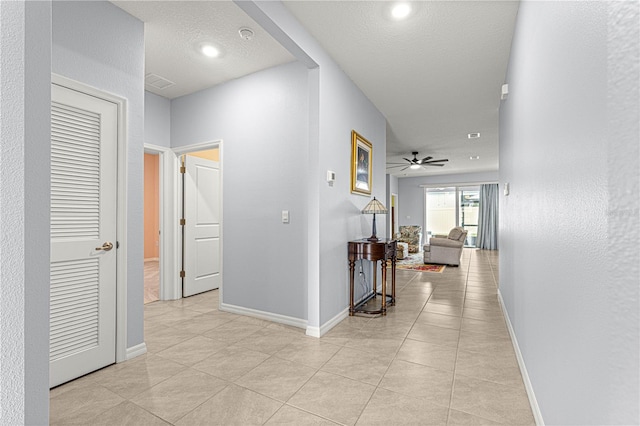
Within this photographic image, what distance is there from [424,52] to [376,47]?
1.54 ft

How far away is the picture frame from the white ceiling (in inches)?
25.4

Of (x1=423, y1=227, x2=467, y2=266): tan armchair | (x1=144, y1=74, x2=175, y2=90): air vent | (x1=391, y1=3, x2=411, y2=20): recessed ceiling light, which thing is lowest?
(x1=423, y1=227, x2=467, y2=266): tan armchair

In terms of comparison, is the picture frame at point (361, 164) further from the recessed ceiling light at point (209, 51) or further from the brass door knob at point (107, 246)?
the brass door knob at point (107, 246)

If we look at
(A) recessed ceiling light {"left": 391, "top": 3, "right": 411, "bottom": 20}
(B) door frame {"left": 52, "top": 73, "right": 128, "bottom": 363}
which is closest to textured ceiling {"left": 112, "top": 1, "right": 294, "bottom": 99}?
(B) door frame {"left": 52, "top": 73, "right": 128, "bottom": 363}

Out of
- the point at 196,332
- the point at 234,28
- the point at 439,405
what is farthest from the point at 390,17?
the point at 196,332

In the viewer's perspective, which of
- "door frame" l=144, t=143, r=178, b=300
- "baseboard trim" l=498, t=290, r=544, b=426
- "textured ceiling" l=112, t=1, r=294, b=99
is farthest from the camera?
"door frame" l=144, t=143, r=178, b=300

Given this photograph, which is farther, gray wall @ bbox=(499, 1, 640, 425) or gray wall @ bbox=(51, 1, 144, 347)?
gray wall @ bbox=(51, 1, 144, 347)

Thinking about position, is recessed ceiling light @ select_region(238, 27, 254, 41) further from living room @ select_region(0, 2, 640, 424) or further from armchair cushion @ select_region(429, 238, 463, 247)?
armchair cushion @ select_region(429, 238, 463, 247)

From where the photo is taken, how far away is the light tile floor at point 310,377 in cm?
171

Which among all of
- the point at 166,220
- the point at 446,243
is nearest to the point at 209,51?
the point at 166,220

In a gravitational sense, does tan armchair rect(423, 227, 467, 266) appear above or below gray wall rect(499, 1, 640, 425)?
below

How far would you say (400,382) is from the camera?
2035 millimetres

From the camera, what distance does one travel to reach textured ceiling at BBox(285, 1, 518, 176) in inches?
93.7

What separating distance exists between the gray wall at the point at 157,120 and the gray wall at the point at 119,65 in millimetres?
1531
